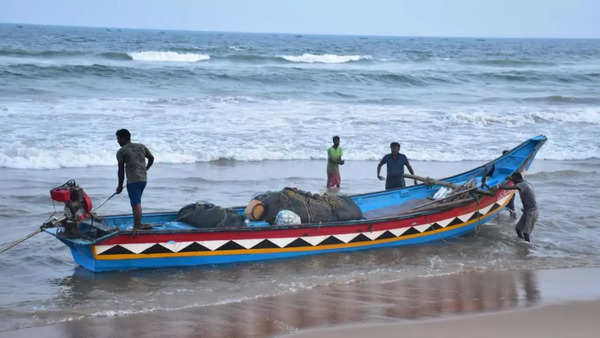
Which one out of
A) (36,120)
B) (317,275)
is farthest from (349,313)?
(36,120)

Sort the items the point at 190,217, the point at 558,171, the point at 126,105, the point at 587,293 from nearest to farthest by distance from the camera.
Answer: the point at 587,293, the point at 190,217, the point at 558,171, the point at 126,105

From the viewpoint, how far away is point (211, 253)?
8250mm

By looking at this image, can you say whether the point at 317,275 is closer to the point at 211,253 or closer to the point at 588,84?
the point at 211,253

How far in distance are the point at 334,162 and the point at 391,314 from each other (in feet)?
17.3

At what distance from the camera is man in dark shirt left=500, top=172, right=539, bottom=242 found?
30.9ft

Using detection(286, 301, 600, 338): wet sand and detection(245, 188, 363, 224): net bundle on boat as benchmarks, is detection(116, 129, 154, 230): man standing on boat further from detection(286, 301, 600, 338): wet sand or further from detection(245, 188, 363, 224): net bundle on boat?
detection(286, 301, 600, 338): wet sand

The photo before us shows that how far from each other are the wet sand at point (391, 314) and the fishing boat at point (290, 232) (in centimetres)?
101

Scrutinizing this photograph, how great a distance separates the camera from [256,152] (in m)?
15.8

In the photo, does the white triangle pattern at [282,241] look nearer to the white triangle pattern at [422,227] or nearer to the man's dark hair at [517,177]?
the white triangle pattern at [422,227]

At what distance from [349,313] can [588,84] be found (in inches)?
1267

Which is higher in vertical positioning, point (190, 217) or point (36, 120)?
point (36, 120)

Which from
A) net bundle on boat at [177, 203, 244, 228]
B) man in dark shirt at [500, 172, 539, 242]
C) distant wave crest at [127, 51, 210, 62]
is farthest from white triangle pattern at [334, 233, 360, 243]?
distant wave crest at [127, 51, 210, 62]

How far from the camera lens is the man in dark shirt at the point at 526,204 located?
9.43 m

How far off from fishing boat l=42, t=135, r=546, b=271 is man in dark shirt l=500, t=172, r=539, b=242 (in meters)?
0.32
